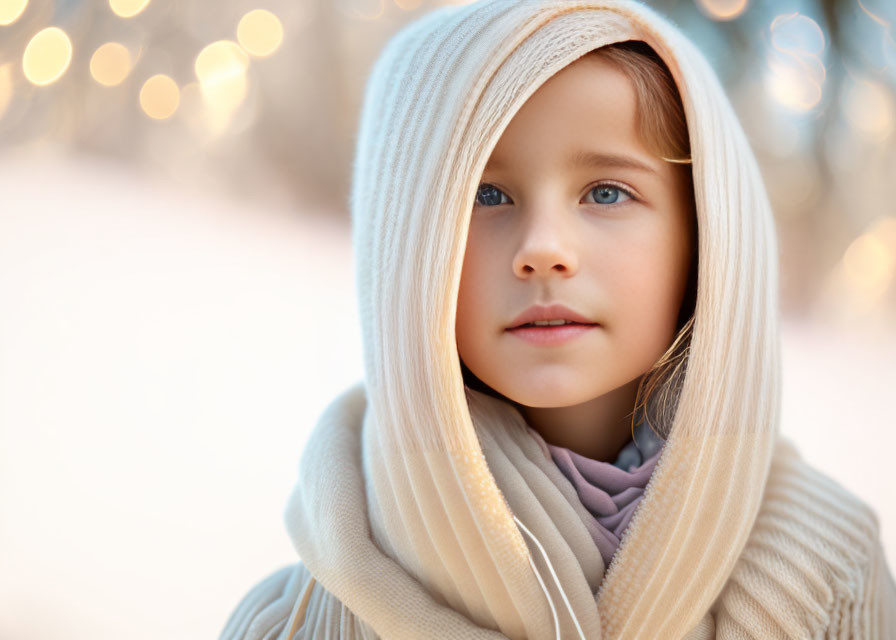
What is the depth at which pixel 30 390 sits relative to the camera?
50.5 inches

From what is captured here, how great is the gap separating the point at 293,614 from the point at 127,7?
1008 millimetres

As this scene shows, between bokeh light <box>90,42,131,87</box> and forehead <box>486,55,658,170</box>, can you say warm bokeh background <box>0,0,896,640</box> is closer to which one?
bokeh light <box>90,42,131,87</box>

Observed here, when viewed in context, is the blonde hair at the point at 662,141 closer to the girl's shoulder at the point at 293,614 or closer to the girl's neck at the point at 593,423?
the girl's neck at the point at 593,423

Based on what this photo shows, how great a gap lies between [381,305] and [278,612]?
0.34m

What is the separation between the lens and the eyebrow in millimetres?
693

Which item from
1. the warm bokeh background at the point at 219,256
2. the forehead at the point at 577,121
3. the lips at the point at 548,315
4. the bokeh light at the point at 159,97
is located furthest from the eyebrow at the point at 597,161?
the bokeh light at the point at 159,97

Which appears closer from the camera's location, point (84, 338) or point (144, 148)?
point (84, 338)

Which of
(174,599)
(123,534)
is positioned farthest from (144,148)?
(174,599)

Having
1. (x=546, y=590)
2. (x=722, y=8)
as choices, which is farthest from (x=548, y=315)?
(x=722, y=8)

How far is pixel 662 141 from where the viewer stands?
723mm

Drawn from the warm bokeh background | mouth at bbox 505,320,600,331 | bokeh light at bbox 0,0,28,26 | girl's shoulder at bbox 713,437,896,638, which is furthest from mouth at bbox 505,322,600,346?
bokeh light at bbox 0,0,28,26

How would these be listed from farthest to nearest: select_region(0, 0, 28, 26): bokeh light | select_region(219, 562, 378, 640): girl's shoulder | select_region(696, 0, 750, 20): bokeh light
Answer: select_region(696, 0, 750, 20): bokeh light < select_region(0, 0, 28, 26): bokeh light < select_region(219, 562, 378, 640): girl's shoulder

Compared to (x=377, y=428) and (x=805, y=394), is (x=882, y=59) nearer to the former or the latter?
(x=805, y=394)

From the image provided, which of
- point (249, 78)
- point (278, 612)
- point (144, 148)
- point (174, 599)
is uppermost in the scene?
point (249, 78)
